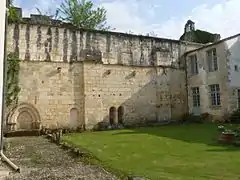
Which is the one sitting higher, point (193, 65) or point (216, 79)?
point (193, 65)

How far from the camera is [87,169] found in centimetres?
616

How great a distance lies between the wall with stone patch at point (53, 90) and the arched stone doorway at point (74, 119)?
0.05 meters

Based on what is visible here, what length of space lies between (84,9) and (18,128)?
630 inches

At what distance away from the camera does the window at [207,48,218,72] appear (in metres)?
17.9

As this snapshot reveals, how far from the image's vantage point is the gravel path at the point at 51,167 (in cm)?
555

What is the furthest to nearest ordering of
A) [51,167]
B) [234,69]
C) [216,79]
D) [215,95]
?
[215,95]
[216,79]
[234,69]
[51,167]

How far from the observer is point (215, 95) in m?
17.9

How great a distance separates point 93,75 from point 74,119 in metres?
2.63

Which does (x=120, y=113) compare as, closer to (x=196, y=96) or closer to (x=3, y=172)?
(x=196, y=96)

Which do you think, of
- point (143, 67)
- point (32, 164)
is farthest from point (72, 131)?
point (32, 164)

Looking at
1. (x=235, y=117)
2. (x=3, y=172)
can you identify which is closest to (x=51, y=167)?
(x=3, y=172)

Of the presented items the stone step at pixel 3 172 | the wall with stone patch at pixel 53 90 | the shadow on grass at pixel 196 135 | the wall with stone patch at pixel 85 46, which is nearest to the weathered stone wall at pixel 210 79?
the wall with stone patch at pixel 85 46

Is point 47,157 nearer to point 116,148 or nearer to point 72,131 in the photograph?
point 116,148

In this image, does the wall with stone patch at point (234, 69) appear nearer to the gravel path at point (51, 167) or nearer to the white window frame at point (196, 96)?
→ the white window frame at point (196, 96)
